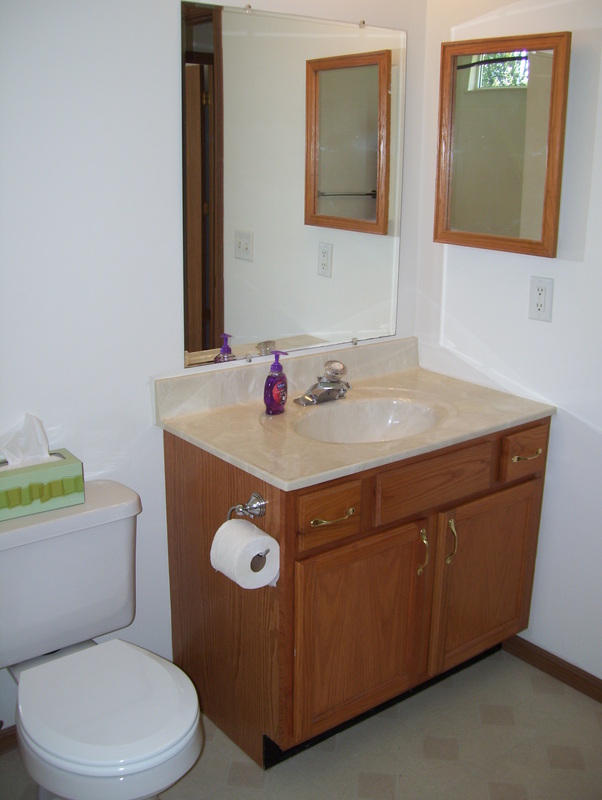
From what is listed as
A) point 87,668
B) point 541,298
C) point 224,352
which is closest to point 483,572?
point 541,298

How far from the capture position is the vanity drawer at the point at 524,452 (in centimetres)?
221

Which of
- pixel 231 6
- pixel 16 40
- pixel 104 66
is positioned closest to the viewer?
pixel 16 40

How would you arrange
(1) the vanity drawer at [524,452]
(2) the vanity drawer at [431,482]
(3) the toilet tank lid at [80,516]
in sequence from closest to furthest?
(3) the toilet tank lid at [80,516], (2) the vanity drawer at [431,482], (1) the vanity drawer at [524,452]

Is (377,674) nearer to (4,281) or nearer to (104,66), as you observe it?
(4,281)

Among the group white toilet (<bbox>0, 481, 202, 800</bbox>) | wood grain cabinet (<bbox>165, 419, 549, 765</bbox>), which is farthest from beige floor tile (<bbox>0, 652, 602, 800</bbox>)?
white toilet (<bbox>0, 481, 202, 800</bbox>)

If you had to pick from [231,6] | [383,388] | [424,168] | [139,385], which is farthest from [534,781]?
[231,6]

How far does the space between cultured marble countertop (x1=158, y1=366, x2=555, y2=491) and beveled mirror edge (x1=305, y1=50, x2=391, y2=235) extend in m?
0.47

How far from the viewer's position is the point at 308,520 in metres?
1.83

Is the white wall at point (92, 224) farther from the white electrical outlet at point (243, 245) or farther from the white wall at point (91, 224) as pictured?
the white electrical outlet at point (243, 245)

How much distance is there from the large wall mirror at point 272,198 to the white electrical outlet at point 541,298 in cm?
46

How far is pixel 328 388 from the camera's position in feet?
7.46

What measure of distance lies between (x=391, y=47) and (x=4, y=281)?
50.4 inches

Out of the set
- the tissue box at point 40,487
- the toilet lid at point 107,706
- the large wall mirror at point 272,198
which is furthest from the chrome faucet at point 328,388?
the toilet lid at point 107,706

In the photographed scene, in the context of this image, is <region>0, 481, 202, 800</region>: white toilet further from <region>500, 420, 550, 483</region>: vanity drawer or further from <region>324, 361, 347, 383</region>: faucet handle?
<region>500, 420, 550, 483</region>: vanity drawer
